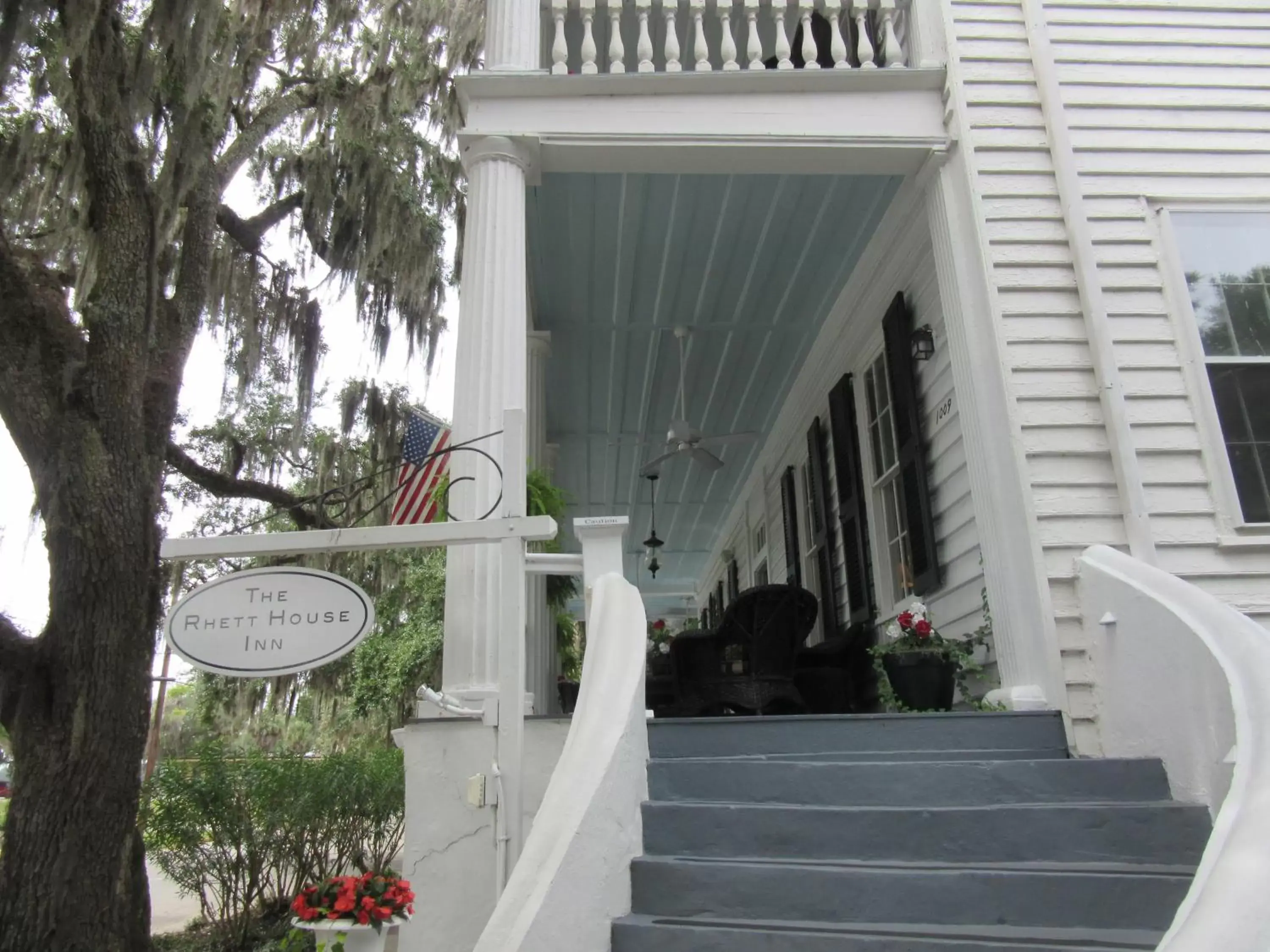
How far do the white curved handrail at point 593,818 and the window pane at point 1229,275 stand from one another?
11.4ft

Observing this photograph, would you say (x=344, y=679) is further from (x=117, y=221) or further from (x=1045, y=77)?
(x=1045, y=77)

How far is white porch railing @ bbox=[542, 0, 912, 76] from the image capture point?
5.02m

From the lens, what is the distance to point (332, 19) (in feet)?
25.7

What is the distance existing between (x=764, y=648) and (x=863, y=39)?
3471 mm

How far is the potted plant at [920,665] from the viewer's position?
4379 mm

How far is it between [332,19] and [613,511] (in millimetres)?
7322

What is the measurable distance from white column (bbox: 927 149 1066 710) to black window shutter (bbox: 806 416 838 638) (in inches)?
112

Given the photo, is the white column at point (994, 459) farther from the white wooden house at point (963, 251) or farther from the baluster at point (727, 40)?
the baluster at point (727, 40)

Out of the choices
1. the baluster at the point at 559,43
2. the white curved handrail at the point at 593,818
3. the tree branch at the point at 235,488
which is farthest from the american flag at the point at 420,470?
the tree branch at the point at 235,488

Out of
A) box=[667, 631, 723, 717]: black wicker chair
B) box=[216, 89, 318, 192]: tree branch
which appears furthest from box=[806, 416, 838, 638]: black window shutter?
box=[216, 89, 318, 192]: tree branch

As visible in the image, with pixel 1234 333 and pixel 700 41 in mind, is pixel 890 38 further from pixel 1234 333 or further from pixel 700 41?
pixel 1234 333

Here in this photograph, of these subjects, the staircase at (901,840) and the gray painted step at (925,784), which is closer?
the staircase at (901,840)

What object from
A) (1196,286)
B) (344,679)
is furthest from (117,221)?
(344,679)

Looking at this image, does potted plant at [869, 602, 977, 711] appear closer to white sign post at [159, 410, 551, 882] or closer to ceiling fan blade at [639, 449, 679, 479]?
white sign post at [159, 410, 551, 882]
